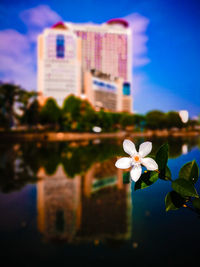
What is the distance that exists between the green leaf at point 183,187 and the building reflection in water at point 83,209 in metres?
1.19

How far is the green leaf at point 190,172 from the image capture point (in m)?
0.42

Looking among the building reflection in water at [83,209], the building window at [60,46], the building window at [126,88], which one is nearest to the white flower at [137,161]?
the building reflection in water at [83,209]

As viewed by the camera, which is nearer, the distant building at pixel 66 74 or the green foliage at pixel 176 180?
the green foliage at pixel 176 180

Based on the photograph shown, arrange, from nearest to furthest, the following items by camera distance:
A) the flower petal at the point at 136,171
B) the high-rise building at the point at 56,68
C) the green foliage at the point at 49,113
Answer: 1. the flower petal at the point at 136,171
2. the green foliage at the point at 49,113
3. the high-rise building at the point at 56,68

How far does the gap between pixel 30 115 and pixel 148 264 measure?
32.7 m

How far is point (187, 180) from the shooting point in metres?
0.42

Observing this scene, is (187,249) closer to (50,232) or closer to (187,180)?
(50,232)

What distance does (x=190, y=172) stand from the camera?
43 centimetres

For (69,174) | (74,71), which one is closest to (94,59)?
(74,71)

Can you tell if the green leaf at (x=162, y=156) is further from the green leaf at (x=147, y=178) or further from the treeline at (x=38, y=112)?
the treeline at (x=38, y=112)

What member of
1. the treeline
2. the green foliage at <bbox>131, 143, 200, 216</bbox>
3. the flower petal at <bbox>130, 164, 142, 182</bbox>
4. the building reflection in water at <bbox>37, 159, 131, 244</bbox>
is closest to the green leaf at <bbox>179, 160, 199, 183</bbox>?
the green foliage at <bbox>131, 143, 200, 216</bbox>

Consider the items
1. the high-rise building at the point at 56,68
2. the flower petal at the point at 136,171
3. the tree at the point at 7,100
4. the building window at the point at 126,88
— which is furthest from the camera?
the building window at the point at 126,88

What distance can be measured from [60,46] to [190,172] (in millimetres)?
88882

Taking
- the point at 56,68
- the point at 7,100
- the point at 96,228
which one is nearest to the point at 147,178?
the point at 96,228
